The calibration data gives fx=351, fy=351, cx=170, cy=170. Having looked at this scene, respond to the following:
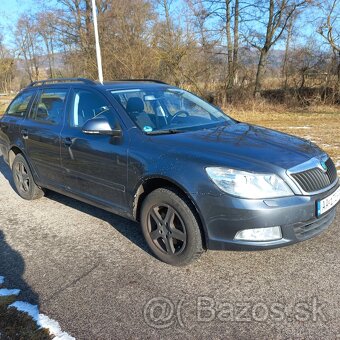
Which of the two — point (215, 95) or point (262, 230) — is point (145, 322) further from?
point (215, 95)

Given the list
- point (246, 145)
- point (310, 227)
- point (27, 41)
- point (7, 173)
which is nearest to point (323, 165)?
point (310, 227)

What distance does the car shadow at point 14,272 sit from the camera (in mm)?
2936

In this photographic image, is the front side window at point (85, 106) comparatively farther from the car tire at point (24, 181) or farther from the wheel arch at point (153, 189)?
the car tire at point (24, 181)

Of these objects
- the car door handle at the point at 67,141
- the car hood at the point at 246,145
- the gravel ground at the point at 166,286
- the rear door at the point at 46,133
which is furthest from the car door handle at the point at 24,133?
the car hood at the point at 246,145

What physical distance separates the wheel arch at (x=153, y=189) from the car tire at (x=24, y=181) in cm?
233

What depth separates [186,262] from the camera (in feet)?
10.4

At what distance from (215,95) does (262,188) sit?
1872 centimetres

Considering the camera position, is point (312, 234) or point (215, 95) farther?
point (215, 95)

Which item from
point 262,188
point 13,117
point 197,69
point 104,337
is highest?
point 197,69

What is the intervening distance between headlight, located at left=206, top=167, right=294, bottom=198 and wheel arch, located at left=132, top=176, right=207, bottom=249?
34cm

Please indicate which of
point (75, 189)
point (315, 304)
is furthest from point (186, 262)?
point (75, 189)

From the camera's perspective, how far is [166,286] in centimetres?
298

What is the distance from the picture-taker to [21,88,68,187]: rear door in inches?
171

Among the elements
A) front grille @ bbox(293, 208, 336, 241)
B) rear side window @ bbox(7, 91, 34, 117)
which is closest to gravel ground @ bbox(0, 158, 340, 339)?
front grille @ bbox(293, 208, 336, 241)
